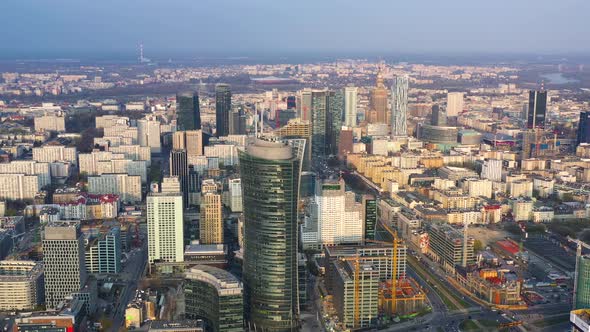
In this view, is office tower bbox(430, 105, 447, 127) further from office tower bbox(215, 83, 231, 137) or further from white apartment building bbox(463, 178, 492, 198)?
white apartment building bbox(463, 178, 492, 198)

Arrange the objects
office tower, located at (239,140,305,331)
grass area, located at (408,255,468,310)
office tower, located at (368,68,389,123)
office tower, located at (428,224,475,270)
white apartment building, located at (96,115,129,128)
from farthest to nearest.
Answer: office tower, located at (368,68,389,123), white apartment building, located at (96,115,129,128), office tower, located at (428,224,475,270), grass area, located at (408,255,468,310), office tower, located at (239,140,305,331)

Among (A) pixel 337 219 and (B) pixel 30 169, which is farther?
(B) pixel 30 169

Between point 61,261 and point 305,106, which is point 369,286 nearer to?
point 61,261

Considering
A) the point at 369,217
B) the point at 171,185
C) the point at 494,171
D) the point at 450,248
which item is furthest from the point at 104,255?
the point at 494,171

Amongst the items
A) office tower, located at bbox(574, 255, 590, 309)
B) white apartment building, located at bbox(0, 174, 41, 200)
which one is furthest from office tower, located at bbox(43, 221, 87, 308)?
office tower, located at bbox(574, 255, 590, 309)

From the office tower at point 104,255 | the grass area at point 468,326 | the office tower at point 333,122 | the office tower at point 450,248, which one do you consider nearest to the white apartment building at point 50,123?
the office tower at point 333,122
